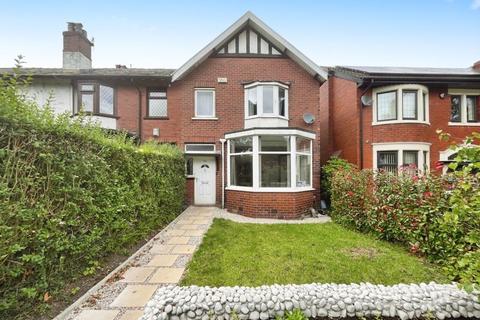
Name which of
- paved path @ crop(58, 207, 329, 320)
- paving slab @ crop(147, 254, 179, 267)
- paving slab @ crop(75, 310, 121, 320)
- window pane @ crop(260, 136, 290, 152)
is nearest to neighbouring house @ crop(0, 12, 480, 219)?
window pane @ crop(260, 136, 290, 152)

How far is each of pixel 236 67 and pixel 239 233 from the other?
7946 mm

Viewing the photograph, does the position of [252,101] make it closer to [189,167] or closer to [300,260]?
[189,167]

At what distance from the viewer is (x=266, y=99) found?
10.2 m

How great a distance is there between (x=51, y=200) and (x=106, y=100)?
9.50 m

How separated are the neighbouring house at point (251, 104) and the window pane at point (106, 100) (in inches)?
1.9

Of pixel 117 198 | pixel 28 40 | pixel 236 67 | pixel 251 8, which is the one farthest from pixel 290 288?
pixel 28 40

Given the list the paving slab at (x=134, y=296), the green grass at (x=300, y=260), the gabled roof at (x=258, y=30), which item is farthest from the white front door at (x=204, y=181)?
the paving slab at (x=134, y=296)

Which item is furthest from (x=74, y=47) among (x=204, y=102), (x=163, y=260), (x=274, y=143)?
(x=163, y=260)

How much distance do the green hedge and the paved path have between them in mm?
433

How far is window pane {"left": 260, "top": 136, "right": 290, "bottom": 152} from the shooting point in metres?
8.81

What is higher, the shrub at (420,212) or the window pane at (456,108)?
the window pane at (456,108)

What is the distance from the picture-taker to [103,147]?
418cm

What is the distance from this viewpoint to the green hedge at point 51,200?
2557 mm

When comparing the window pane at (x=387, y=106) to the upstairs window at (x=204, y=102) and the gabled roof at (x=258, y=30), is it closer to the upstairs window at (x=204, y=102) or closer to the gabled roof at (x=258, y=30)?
the gabled roof at (x=258, y=30)
